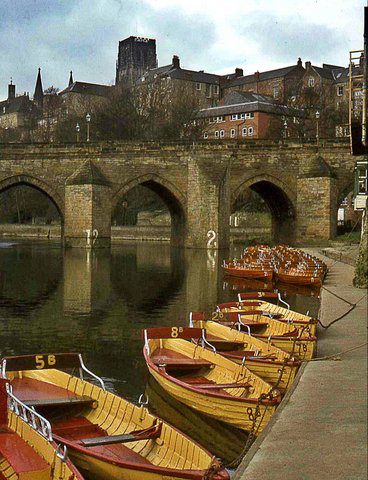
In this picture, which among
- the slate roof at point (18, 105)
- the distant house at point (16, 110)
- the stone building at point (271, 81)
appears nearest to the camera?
the stone building at point (271, 81)

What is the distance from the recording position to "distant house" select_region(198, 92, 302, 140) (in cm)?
7288

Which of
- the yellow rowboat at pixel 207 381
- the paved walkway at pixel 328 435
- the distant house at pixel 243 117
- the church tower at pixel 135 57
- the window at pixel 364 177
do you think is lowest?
the yellow rowboat at pixel 207 381

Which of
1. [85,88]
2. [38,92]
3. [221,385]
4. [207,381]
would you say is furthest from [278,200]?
[38,92]

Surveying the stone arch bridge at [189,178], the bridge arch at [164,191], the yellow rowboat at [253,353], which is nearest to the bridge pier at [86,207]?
the stone arch bridge at [189,178]

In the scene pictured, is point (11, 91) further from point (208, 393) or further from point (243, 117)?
point (208, 393)

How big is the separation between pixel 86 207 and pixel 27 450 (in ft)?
115

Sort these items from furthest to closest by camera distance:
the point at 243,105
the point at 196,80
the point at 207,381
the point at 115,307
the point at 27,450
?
the point at 196,80 < the point at 243,105 < the point at 115,307 < the point at 207,381 < the point at 27,450

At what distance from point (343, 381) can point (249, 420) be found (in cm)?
470

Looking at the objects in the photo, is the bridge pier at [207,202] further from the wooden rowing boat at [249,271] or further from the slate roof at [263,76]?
the slate roof at [263,76]

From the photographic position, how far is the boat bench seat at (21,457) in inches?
203

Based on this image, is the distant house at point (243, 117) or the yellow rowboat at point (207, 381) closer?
the yellow rowboat at point (207, 381)

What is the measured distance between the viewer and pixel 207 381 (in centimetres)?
891

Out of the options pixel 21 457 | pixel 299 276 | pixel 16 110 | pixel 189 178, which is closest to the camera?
pixel 21 457

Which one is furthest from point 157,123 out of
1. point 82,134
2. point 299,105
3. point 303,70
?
point 303,70
